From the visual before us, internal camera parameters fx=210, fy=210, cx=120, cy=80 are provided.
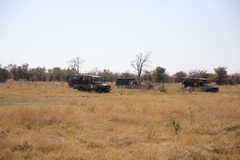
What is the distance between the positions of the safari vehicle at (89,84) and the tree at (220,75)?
111 ft

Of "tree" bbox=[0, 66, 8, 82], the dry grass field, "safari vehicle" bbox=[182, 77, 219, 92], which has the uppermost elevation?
"tree" bbox=[0, 66, 8, 82]

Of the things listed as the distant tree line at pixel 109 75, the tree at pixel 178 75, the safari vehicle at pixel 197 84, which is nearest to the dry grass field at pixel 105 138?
the safari vehicle at pixel 197 84

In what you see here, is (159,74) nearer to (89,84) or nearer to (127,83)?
(127,83)

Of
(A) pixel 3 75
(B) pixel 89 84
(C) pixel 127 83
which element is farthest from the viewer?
(A) pixel 3 75

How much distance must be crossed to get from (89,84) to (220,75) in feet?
122

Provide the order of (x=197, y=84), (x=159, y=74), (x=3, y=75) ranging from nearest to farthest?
(x=197, y=84)
(x=3, y=75)
(x=159, y=74)

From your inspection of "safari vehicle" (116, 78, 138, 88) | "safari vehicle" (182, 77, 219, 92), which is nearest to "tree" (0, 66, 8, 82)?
"safari vehicle" (116, 78, 138, 88)

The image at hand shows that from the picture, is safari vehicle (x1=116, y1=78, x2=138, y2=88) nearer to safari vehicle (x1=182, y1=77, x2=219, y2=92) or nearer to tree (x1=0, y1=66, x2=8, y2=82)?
safari vehicle (x1=182, y1=77, x2=219, y2=92)

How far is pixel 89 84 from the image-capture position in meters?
29.7

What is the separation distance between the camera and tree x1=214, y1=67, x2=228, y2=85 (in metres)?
51.3

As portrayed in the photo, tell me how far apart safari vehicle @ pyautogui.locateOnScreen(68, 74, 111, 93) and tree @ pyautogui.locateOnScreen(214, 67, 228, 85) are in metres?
33.9

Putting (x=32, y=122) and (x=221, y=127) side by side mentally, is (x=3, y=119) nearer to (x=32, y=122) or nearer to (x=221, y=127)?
(x=32, y=122)

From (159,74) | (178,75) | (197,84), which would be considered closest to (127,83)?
(197,84)

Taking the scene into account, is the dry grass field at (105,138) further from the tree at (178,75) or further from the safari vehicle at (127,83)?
the tree at (178,75)
